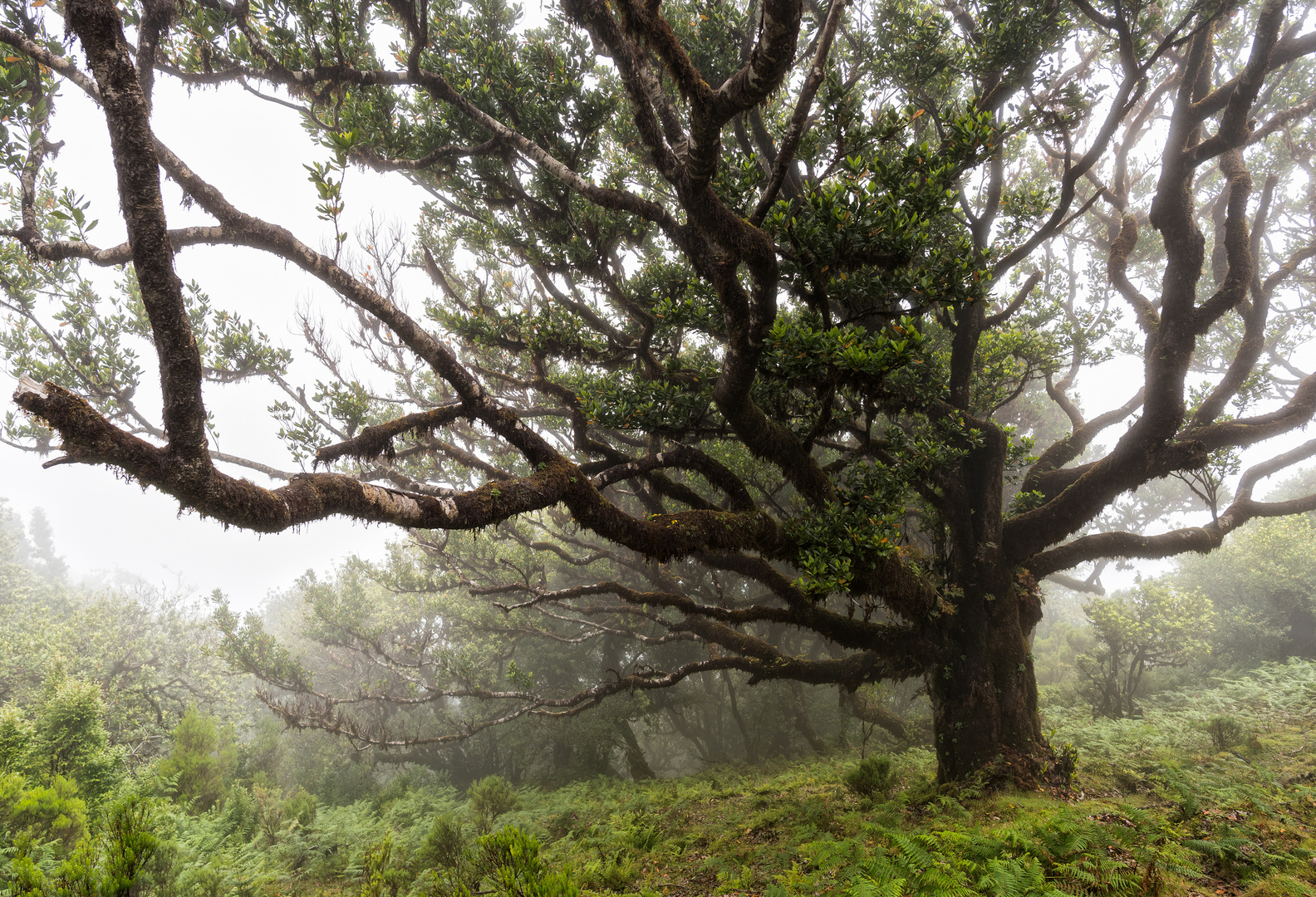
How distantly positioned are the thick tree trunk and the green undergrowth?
2.42 feet

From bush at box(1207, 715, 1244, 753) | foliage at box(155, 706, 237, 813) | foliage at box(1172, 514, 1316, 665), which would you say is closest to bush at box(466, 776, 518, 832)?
foliage at box(155, 706, 237, 813)

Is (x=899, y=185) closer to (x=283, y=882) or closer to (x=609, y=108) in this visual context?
(x=609, y=108)

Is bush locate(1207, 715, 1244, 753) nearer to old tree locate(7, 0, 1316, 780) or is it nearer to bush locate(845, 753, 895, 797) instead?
old tree locate(7, 0, 1316, 780)

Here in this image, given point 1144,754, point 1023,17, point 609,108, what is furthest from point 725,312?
point 1144,754

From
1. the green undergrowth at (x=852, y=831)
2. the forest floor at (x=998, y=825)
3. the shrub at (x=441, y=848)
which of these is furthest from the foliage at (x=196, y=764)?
the forest floor at (x=998, y=825)

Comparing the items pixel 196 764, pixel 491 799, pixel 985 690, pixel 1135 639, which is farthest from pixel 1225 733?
pixel 196 764

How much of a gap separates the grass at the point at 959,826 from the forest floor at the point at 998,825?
1.0 inches

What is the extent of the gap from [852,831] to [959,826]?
135 cm

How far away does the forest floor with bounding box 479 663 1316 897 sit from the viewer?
4.35 meters

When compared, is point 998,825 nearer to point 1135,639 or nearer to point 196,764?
point 1135,639

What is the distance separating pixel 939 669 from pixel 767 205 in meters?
8.30

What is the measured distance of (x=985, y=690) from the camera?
8.24 metres

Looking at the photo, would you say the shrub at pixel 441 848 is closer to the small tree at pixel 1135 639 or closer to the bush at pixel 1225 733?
the bush at pixel 1225 733

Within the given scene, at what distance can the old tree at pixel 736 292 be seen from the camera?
4.71 metres
